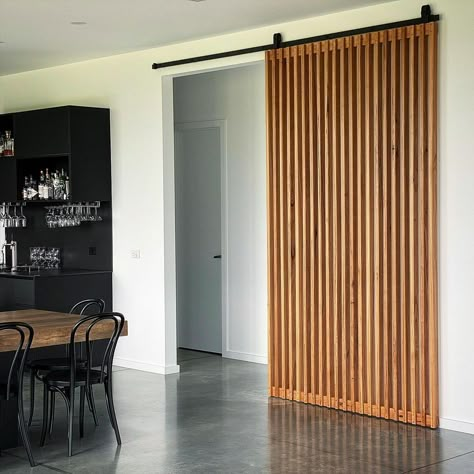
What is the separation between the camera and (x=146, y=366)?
8492mm

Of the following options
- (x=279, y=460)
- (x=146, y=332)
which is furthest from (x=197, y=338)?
(x=279, y=460)

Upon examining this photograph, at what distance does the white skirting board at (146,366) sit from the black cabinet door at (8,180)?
6.55 feet

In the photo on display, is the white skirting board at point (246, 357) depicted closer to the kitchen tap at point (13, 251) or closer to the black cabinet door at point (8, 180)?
the kitchen tap at point (13, 251)

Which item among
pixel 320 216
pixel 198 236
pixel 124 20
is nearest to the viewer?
pixel 320 216

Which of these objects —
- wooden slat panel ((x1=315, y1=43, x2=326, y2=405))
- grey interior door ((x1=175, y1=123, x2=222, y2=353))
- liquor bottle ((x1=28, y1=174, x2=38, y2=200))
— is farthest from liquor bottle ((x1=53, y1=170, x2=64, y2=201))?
wooden slat panel ((x1=315, y1=43, x2=326, y2=405))

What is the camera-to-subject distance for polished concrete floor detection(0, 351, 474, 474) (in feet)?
17.6

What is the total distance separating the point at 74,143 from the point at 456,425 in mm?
4380

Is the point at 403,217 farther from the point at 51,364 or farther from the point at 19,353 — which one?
the point at 19,353

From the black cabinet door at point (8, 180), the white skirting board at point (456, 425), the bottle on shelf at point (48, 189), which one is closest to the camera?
the white skirting board at point (456, 425)

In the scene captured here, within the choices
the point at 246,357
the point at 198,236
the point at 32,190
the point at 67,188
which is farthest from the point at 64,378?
the point at 198,236

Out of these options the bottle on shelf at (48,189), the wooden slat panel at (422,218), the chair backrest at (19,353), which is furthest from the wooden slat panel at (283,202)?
the bottle on shelf at (48,189)

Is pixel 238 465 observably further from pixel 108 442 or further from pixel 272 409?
pixel 272 409

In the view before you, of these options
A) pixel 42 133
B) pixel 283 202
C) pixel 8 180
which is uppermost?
pixel 42 133

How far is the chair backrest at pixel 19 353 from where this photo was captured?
5211mm
